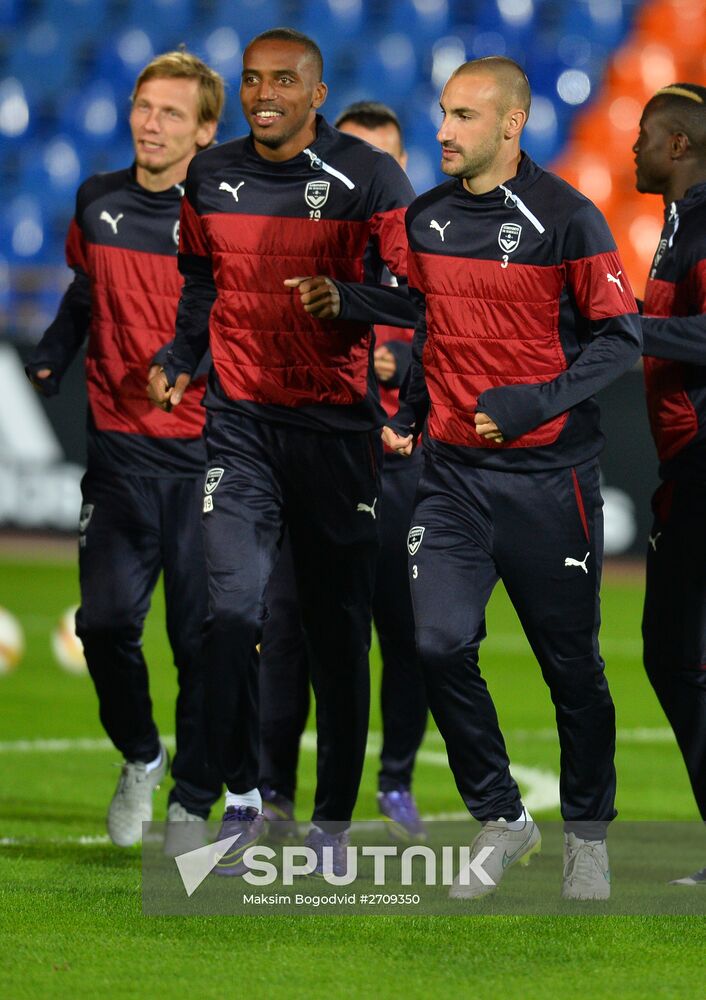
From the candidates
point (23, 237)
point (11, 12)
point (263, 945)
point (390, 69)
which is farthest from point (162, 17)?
point (263, 945)


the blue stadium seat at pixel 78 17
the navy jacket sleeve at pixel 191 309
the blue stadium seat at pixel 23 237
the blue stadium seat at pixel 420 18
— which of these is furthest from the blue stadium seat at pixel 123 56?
the navy jacket sleeve at pixel 191 309

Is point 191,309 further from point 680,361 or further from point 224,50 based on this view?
point 224,50

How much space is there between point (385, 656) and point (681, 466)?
1698 millimetres

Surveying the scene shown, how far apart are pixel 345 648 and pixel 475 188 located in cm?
126

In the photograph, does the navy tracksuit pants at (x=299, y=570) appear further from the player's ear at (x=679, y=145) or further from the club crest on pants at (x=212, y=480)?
the player's ear at (x=679, y=145)

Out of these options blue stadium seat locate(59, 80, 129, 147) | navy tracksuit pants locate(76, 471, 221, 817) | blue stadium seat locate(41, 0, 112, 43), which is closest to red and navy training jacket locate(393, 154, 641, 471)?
navy tracksuit pants locate(76, 471, 221, 817)

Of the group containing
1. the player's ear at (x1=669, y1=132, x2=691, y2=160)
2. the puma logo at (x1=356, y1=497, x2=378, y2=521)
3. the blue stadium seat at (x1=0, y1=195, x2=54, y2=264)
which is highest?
the player's ear at (x1=669, y1=132, x2=691, y2=160)

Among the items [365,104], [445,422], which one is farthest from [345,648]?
[365,104]

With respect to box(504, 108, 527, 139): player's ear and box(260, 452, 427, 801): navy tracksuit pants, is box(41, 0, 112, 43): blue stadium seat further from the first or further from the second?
box(504, 108, 527, 139): player's ear

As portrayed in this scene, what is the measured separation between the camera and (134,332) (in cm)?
531

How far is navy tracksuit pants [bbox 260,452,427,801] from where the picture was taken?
553 cm

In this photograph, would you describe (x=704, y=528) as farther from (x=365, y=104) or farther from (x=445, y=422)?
(x=365, y=104)

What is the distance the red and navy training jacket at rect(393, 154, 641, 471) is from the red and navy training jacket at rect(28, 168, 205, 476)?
1156 mm

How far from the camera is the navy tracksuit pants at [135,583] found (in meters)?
5.18
